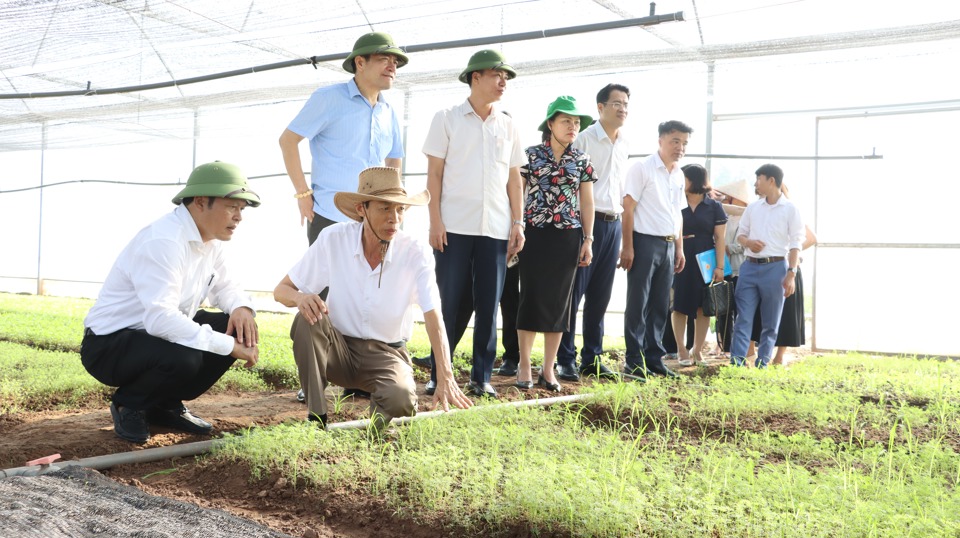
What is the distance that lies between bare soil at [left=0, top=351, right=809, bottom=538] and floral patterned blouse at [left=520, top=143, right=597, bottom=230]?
1.33m

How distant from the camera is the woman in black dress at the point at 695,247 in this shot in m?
6.36

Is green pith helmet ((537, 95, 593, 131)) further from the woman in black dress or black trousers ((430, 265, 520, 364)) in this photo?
the woman in black dress

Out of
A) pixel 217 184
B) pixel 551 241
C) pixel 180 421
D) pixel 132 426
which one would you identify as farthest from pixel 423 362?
pixel 217 184

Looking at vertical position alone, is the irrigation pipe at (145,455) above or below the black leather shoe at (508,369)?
below

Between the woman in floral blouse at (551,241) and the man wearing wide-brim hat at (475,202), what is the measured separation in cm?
38

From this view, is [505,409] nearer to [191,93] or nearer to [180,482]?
[180,482]

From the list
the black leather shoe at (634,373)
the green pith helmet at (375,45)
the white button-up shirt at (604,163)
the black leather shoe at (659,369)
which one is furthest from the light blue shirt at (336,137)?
the black leather shoe at (659,369)

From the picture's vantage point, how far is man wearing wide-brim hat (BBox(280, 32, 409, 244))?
4.00 metres

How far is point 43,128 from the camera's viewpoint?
39.5 ft

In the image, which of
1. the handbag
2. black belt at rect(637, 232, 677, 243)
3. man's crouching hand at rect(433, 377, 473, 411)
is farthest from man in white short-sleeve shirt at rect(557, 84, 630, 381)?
man's crouching hand at rect(433, 377, 473, 411)

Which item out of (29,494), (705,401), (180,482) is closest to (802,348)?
(705,401)

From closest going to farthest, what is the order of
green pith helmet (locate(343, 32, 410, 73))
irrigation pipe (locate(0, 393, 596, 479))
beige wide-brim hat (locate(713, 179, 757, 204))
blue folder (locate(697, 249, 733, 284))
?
irrigation pipe (locate(0, 393, 596, 479)) → green pith helmet (locate(343, 32, 410, 73)) → blue folder (locate(697, 249, 733, 284)) → beige wide-brim hat (locate(713, 179, 757, 204))

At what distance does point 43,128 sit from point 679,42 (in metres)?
9.47

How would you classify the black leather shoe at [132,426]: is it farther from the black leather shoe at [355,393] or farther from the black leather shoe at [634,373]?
the black leather shoe at [634,373]
